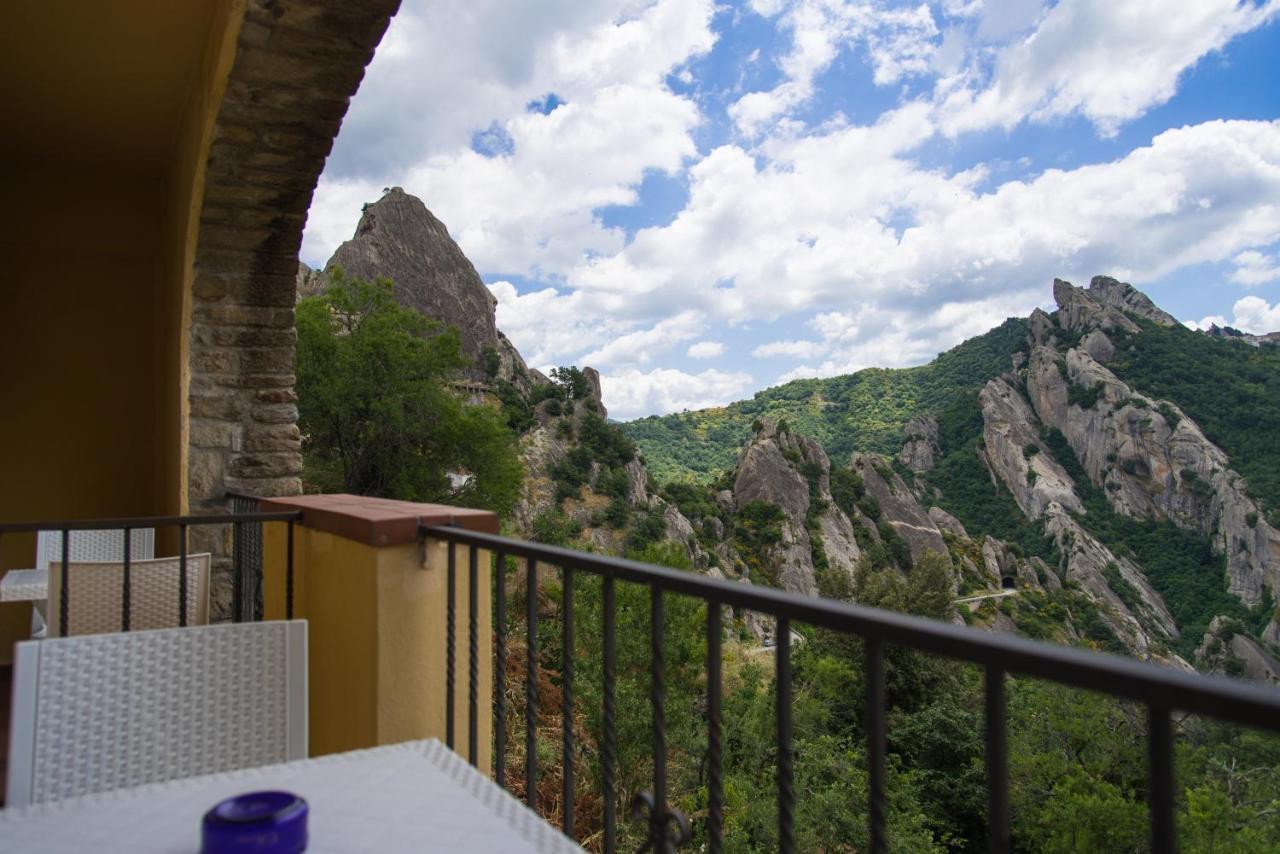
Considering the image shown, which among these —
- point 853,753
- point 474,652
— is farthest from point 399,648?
point 853,753

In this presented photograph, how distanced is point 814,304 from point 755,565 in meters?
23.7

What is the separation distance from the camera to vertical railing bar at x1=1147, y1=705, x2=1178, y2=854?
49 centimetres

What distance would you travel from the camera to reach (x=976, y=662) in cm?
62

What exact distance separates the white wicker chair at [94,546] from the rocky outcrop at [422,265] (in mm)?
27847

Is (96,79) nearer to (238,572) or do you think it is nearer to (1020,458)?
(238,572)

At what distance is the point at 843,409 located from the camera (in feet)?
165

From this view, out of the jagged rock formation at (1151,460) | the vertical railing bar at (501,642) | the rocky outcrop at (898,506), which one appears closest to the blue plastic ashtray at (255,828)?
the vertical railing bar at (501,642)

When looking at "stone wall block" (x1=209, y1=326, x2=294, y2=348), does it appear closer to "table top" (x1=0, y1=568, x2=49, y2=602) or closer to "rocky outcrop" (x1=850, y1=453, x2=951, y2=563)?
"table top" (x1=0, y1=568, x2=49, y2=602)

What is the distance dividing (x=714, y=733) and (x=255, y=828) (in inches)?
18.4

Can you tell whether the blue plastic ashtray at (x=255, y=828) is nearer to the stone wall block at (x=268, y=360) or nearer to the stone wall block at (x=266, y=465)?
the stone wall block at (x=266, y=465)

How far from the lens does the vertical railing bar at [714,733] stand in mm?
863

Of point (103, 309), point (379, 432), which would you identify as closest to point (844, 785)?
point (379, 432)

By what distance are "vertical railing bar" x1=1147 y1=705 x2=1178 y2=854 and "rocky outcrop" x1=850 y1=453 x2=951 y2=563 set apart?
127 feet

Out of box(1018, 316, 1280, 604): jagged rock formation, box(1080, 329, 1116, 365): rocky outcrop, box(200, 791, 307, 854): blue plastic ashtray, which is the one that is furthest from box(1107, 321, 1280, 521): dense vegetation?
box(200, 791, 307, 854): blue plastic ashtray
